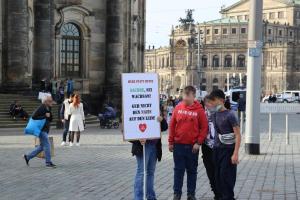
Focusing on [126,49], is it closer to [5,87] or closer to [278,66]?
[5,87]

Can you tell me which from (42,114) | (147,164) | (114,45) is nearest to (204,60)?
(114,45)

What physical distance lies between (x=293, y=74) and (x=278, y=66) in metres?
4.34

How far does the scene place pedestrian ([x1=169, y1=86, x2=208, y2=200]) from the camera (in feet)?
34.8

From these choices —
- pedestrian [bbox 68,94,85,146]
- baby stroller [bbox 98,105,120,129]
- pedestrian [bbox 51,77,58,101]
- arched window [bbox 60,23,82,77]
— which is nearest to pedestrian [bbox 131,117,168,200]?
pedestrian [bbox 68,94,85,146]

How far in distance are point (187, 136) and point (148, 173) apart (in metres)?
0.90

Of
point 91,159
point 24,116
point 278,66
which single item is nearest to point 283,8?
point 278,66

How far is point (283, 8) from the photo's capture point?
193125mm

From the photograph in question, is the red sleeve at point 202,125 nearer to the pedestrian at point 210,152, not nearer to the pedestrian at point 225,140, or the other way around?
the pedestrian at point 210,152

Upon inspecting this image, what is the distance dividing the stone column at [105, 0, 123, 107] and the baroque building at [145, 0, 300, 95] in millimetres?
116967

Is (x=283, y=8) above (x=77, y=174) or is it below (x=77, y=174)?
above

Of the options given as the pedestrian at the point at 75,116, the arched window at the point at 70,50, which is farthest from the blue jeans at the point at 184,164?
the arched window at the point at 70,50

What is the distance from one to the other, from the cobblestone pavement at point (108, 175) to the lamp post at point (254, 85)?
50 centimetres

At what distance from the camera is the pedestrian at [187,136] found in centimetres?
1059

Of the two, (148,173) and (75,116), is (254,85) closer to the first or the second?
(75,116)
